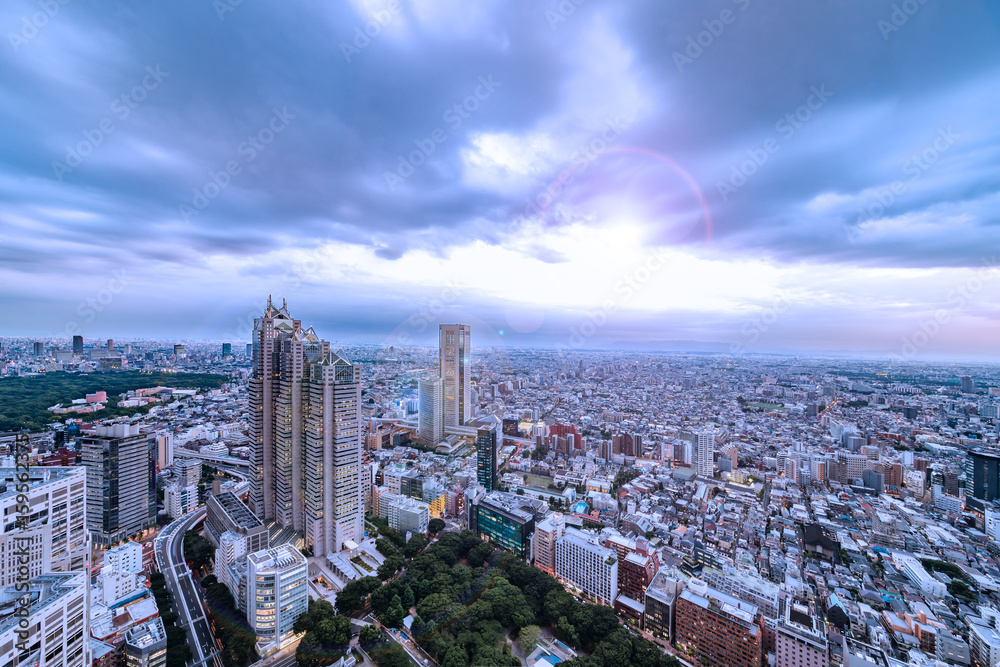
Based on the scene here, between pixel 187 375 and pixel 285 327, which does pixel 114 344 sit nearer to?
pixel 187 375

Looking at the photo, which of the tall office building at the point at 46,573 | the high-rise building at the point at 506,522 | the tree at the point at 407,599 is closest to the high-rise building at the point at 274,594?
the tree at the point at 407,599

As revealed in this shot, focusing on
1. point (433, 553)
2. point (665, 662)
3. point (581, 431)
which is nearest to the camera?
point (665, 662)

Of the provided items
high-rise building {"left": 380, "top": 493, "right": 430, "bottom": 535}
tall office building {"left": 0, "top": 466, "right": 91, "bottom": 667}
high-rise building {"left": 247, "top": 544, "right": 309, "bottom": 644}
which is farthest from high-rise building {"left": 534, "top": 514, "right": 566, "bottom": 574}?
tall office building {"left": 0, "top": 466, "right": 91, "bottom": 667}

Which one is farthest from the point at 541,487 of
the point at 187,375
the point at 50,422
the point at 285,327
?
the point at 187,375

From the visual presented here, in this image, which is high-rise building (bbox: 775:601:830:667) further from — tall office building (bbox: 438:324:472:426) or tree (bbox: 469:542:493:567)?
tall office building (bbox: 438:324:472:426)

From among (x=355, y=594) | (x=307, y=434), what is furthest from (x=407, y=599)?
(x=307, y=434)

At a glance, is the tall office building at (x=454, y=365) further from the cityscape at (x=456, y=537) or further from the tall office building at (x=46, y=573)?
the tall office building at (x=46, y=573)
